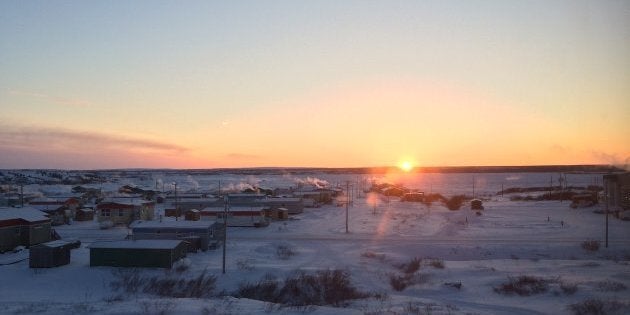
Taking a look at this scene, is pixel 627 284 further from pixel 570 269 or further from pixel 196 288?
pixel 196 288

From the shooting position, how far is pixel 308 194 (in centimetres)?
8125

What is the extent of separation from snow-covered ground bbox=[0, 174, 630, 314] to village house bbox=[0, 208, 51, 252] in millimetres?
1684

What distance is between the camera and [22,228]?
35.6m

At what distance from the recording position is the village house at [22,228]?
34156 mm

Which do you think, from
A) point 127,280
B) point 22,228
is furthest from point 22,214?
point 127,280

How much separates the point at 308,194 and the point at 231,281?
56.1 meters

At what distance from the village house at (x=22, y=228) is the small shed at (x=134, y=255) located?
925 centimetres

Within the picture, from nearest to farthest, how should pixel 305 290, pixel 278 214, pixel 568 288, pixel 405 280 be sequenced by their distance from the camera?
pixel 568 288, pixel 305 290, pixel 405 280, pixel 278 214

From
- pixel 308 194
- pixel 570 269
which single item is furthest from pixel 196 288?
pixel 308 194

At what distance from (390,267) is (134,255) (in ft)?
45.6

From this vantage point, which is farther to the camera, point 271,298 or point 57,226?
point 57,226

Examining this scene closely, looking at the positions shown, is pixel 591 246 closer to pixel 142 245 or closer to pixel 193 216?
pixel 142 245

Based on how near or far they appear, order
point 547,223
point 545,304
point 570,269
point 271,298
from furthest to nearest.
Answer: point 547,223
point 570,269
point 271,298
point 545,304

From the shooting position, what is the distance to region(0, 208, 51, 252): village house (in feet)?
→ 112
